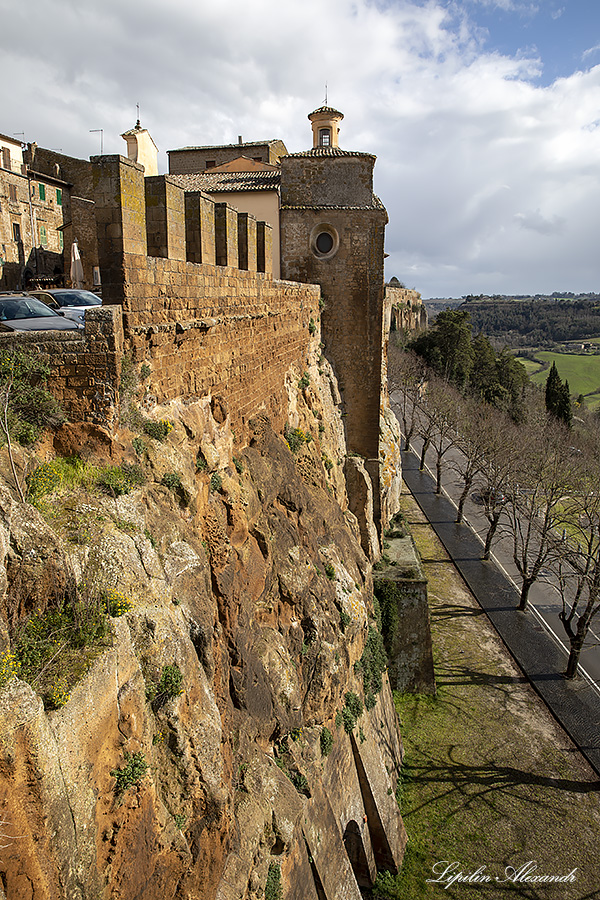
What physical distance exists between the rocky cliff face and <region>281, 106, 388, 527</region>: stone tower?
8.43 metres

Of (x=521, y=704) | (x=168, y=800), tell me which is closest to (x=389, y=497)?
(x=521, y=704)

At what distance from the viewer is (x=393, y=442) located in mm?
22906

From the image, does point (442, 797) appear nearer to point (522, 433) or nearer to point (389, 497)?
point (389, 497)

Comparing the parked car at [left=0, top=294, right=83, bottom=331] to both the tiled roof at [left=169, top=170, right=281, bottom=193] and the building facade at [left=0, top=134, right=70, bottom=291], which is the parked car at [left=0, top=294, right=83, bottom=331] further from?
the building facade at [left=0, top=134, right=70, bottom=291]

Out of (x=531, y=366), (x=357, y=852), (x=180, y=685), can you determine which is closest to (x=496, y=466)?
(x=357, y=852)

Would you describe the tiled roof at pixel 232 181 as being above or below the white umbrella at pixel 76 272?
above

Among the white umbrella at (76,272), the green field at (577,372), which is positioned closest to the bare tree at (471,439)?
the white umbrella at (76,272)

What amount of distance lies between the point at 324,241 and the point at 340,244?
0.55m

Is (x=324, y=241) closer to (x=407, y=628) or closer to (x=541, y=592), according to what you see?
(x=407, y=628)

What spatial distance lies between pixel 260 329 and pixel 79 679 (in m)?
7.79

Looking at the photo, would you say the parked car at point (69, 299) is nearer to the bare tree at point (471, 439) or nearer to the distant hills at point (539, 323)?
the bare tree at point (471, 439)

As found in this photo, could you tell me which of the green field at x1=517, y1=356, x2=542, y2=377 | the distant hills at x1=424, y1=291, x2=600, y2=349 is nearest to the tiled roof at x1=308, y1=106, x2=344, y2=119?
the green field at x1=517, y1=356, x2=542, y2=377

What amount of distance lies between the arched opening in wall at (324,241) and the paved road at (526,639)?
14.9 metres

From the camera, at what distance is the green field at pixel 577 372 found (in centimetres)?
6925
